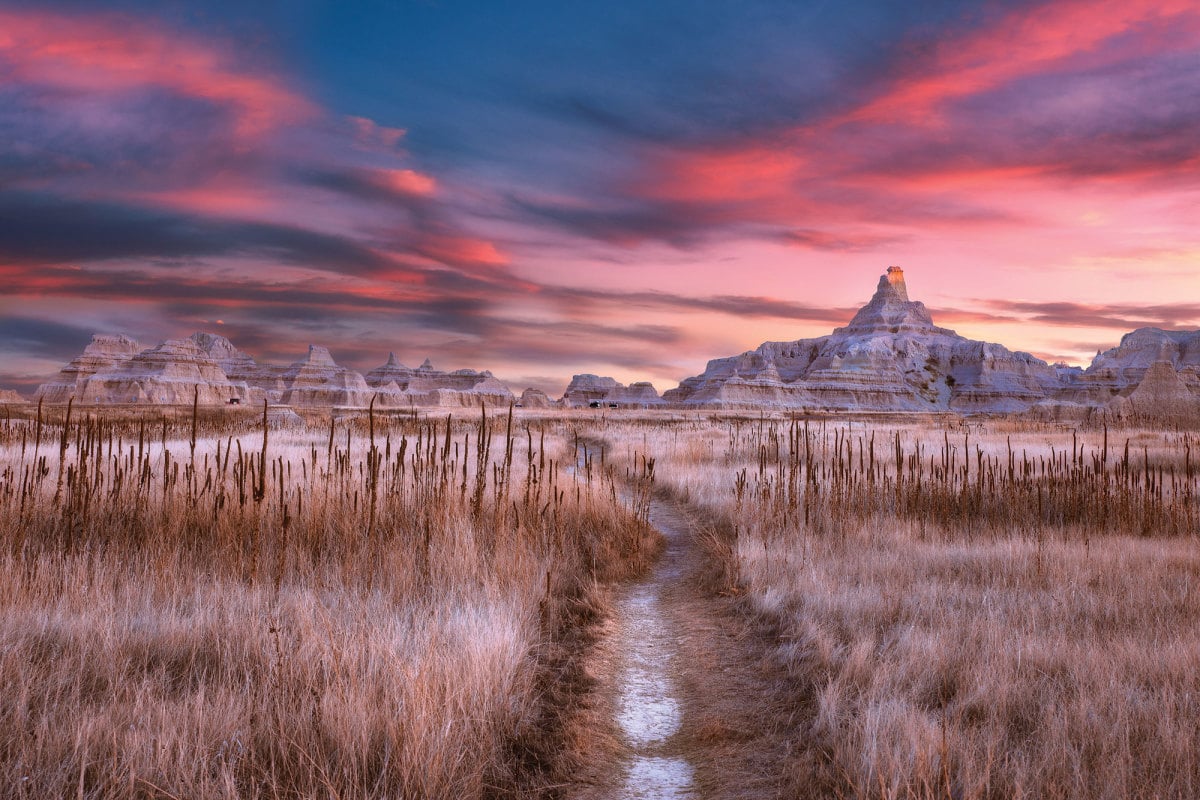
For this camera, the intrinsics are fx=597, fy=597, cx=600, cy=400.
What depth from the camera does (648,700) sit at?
4.32m

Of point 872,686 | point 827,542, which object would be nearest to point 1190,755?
point 872,686

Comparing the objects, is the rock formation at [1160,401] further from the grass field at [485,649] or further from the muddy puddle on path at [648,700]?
the muddy puddle on path at [648,700]

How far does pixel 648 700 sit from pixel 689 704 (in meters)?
0.30

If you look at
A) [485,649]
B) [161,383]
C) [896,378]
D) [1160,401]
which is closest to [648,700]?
[485,649]

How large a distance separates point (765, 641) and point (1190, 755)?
2.71 m

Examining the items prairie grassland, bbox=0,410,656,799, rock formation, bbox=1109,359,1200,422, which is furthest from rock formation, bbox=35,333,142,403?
rock formation, bbox=1109,359,1200,422

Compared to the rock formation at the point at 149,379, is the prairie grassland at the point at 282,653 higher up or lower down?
lower down

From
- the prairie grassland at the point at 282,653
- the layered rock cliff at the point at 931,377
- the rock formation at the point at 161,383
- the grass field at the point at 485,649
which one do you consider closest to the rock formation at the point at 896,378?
the layered rock cliff at the point at 931,377

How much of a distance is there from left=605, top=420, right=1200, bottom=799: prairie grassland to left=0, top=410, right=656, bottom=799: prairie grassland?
1.70m

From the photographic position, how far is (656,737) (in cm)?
380

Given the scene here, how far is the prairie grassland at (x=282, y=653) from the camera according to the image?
2.51m

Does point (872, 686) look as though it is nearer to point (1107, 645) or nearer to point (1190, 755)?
point (1190, 755)

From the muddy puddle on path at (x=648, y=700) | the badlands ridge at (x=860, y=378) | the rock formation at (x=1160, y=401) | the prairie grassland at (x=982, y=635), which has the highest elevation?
the badlands ridge at (x=860, y=378)

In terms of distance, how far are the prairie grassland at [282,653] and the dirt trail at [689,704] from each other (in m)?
0.32
